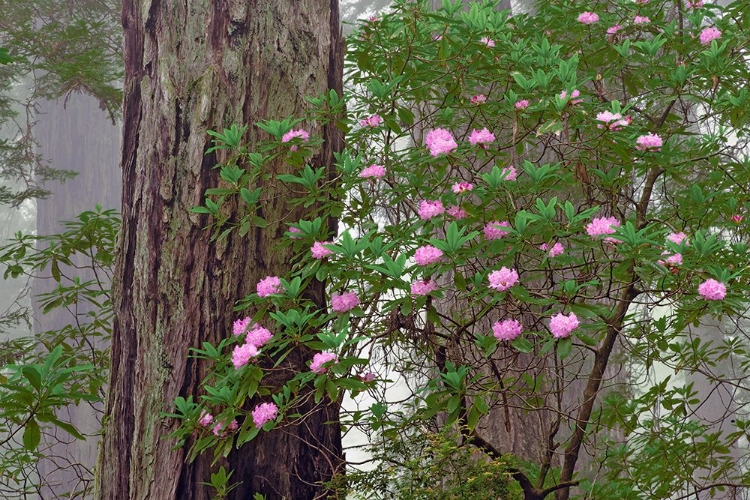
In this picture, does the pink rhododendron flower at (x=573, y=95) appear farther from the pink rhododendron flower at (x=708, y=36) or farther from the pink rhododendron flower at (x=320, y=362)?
the pink rhododendron flower at (x=320, y=362)

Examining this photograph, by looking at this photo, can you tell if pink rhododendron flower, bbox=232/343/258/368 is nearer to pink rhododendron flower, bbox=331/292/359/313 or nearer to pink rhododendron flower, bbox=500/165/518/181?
pink rhododendron flower, bbox=331/292/359/313

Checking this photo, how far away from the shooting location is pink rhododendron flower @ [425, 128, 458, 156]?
2.31 m

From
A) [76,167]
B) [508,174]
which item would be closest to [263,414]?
[508,174]

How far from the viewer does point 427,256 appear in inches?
83.1

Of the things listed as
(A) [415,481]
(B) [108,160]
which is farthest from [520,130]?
(B) [108,160]

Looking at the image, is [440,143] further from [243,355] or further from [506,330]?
[243,355]

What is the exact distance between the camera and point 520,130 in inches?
107

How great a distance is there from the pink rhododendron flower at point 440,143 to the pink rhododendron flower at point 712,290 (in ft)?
2.72

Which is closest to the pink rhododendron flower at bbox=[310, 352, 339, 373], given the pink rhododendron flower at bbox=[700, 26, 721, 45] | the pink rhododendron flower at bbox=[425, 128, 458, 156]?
the pink rhododendron flower at bbox=[425, 128, 458, 156]

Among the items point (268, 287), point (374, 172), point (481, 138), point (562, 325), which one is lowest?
point (562, 325)

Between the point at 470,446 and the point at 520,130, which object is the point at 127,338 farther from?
the point at 520,130

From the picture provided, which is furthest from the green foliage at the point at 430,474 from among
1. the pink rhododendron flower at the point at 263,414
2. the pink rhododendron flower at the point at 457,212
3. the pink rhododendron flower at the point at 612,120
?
the pink rhododendron flower at the point at 612,120

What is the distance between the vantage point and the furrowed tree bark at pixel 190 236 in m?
2.66

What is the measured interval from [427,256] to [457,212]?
0.35m
